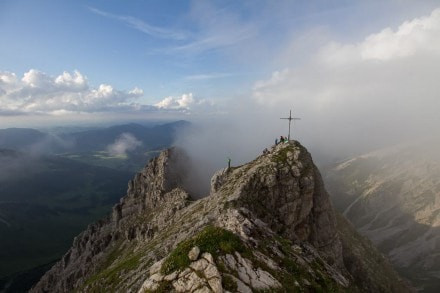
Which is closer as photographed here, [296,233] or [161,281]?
[161,281]

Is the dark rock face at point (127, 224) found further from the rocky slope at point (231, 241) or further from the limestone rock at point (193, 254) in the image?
the limestone rock at point (193, 254)

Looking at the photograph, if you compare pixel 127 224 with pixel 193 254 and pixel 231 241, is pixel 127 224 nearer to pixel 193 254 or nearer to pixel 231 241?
pixel 231 241

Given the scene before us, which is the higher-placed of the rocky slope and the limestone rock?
the limestone rock

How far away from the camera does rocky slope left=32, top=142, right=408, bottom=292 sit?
3198 cm

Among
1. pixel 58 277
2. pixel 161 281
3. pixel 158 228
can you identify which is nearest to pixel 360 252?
pixel 158 228

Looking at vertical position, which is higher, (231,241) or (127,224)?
(231,241)

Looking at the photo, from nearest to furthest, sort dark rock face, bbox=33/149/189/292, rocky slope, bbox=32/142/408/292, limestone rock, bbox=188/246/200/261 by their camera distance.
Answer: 1. limestone rock, bbox=188/246/200/261
2. rocky slope, bbox=32/142/408/292
3. dark rock face, bbox=33/149/189/292

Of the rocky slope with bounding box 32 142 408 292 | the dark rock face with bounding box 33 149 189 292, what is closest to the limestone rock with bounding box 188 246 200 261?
the rocky slope with bounding box 32 142 408 292

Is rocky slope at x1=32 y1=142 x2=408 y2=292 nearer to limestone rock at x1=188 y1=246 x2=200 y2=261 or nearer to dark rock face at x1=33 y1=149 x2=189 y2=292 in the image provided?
limestone rock at x1=188 y1=246 x2=200 y2=261

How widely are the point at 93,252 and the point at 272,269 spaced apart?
496ft

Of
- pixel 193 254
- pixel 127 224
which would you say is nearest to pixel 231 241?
pixel 193 254

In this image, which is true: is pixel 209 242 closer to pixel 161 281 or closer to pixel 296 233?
pixel 161 281

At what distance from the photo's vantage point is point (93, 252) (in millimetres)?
168000

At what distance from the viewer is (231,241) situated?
34.5m
